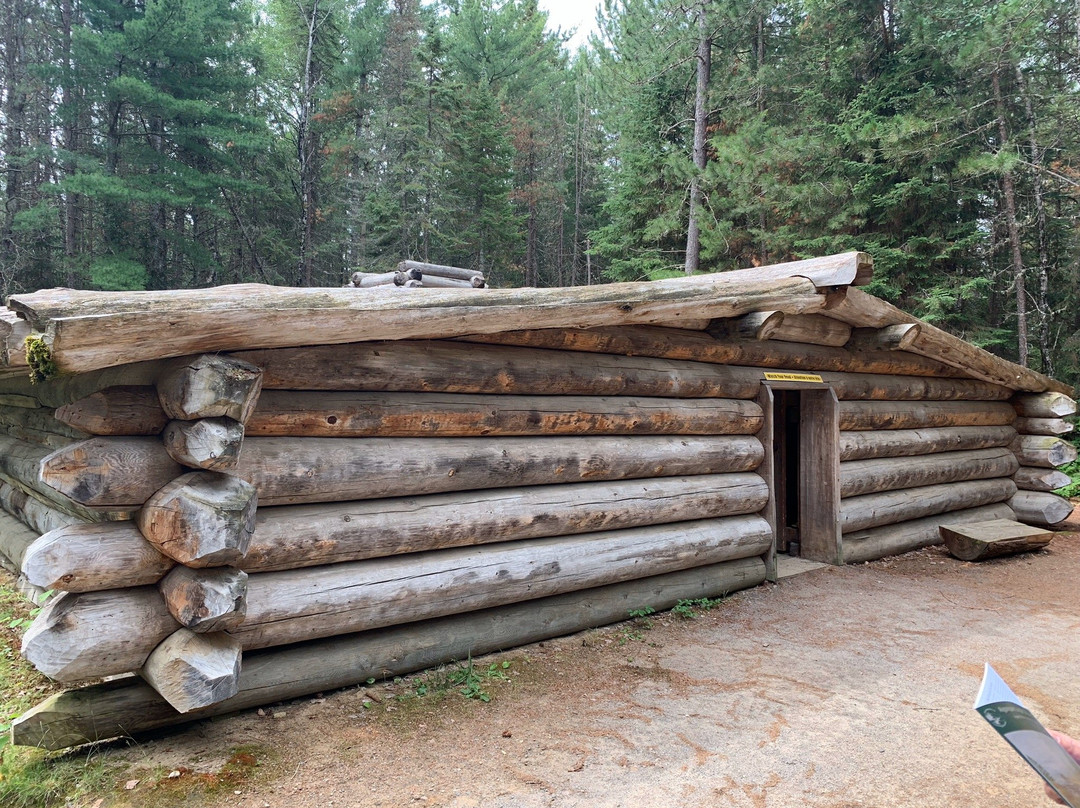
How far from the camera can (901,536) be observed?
356 inches

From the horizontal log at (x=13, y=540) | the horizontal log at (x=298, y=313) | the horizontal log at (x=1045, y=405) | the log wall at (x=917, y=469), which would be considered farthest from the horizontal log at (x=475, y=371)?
the horizontal log at (x=1045, y=405)

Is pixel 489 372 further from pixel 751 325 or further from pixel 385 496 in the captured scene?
pixel 751 325

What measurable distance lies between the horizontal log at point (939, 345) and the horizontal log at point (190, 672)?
6224 mm

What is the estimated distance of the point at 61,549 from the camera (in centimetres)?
316

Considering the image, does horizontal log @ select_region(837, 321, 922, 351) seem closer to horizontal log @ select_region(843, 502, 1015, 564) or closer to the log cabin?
the log cabin

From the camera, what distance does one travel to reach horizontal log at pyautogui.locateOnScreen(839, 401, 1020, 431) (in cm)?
857

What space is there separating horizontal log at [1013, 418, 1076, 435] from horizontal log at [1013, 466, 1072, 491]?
25.3 inches

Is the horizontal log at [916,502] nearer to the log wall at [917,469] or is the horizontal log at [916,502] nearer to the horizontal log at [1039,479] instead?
the log wall at [917,469]

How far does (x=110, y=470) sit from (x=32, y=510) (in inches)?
124

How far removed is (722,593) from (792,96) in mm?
18065

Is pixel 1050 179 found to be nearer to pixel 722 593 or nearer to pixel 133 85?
pixel 722 593

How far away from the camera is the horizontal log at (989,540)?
28.0 feet

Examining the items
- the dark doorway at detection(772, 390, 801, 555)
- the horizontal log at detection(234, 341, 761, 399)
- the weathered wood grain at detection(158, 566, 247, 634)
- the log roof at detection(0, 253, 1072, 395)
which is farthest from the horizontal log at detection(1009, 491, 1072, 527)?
the weathered wood grain at detection(158, 566, 247, 634)

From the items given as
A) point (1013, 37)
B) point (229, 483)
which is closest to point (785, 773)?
point (229, 483)
